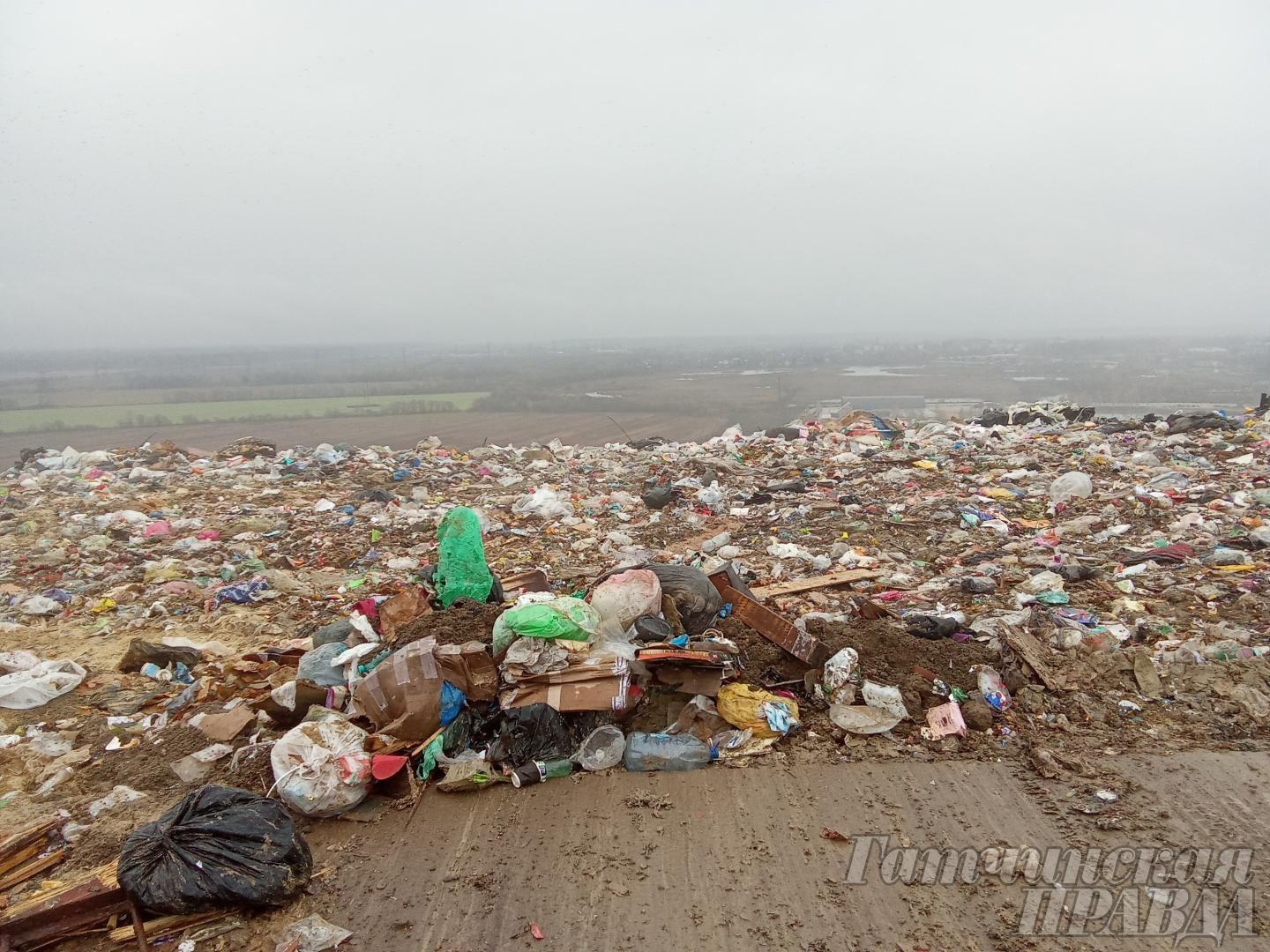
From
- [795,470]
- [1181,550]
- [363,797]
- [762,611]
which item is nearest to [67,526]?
[363,797]

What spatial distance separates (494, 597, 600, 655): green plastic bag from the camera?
132 inches

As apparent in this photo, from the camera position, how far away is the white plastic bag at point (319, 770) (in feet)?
9.12

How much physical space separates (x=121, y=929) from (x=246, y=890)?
434 millimetres

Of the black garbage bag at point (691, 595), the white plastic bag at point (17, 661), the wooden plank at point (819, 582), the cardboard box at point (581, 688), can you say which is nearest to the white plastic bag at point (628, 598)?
the black garbage bag at point (691, 595)

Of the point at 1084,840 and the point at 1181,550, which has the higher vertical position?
the point at 1181,550

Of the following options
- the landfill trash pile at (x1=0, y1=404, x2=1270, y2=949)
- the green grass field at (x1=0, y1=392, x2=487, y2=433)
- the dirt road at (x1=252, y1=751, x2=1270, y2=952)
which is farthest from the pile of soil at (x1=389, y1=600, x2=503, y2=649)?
the green grass field at (x1=0, y1=392, x2=487, y2=433)

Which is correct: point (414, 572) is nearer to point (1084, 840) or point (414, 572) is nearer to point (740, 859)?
point (740, 859)

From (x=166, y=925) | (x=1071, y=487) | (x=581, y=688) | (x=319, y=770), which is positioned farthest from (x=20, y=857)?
(x=1071, y=487)

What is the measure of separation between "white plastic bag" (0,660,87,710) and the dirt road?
2187 mm

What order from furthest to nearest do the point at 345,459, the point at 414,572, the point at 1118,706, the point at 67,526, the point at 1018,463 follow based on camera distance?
the point at 345,459
the point at 1018,463
the point at 67,526
the point at 414,572
the point at 1118,706

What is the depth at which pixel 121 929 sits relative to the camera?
2.28 m

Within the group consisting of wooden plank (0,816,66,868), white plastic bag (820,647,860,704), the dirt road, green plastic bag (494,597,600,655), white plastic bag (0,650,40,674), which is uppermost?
green plastic bag (494,597,600,655)

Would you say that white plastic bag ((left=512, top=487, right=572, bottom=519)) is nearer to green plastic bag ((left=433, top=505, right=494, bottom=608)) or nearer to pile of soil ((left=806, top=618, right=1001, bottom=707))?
green plastic bag ((left=433, top=505, right=494, bottom=608))

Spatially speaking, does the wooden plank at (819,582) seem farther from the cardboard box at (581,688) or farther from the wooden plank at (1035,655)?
the cardboard box at (581,688)
